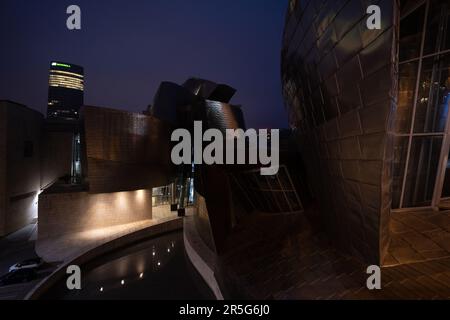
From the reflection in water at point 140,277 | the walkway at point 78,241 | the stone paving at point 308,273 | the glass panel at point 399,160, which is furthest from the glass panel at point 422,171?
the walkway at point 78,241

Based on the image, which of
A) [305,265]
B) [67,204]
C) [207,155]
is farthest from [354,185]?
[67,204]

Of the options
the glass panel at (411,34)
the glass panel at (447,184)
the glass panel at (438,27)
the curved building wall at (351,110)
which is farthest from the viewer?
the glass panel at (447,184)

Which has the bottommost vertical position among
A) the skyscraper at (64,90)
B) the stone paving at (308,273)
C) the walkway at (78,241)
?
the walkway at (78,241)

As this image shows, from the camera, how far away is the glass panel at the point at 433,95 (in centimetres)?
580

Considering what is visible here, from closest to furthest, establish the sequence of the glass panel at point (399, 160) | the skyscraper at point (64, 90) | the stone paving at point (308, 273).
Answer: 1. the stone paving at point (308, 273)
2. the glass panel at point (399, 160)
3. the skyscraper at point (64, 90)

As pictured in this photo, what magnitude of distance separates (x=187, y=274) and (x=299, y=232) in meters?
6.42

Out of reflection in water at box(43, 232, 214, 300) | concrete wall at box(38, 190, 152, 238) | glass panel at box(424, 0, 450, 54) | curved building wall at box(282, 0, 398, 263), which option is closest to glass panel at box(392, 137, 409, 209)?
curved building wall at box(282, 0, 398, 263)

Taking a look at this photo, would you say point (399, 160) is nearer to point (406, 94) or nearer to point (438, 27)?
point (406, 94)

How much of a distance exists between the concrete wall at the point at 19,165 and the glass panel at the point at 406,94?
21.5m

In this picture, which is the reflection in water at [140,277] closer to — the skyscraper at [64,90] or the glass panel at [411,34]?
the glass panel at [411,34]

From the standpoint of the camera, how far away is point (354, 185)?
5117 millimetres

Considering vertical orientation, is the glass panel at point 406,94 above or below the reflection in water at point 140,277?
above

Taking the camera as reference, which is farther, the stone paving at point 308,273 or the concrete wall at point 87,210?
the concrete wall at point 87,210

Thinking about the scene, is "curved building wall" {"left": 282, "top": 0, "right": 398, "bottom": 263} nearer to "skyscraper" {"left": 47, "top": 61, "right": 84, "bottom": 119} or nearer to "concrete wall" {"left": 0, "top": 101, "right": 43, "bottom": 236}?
"concrete wall" {"left": 0, "top": 101, "right": 43, "bottom": 236}
